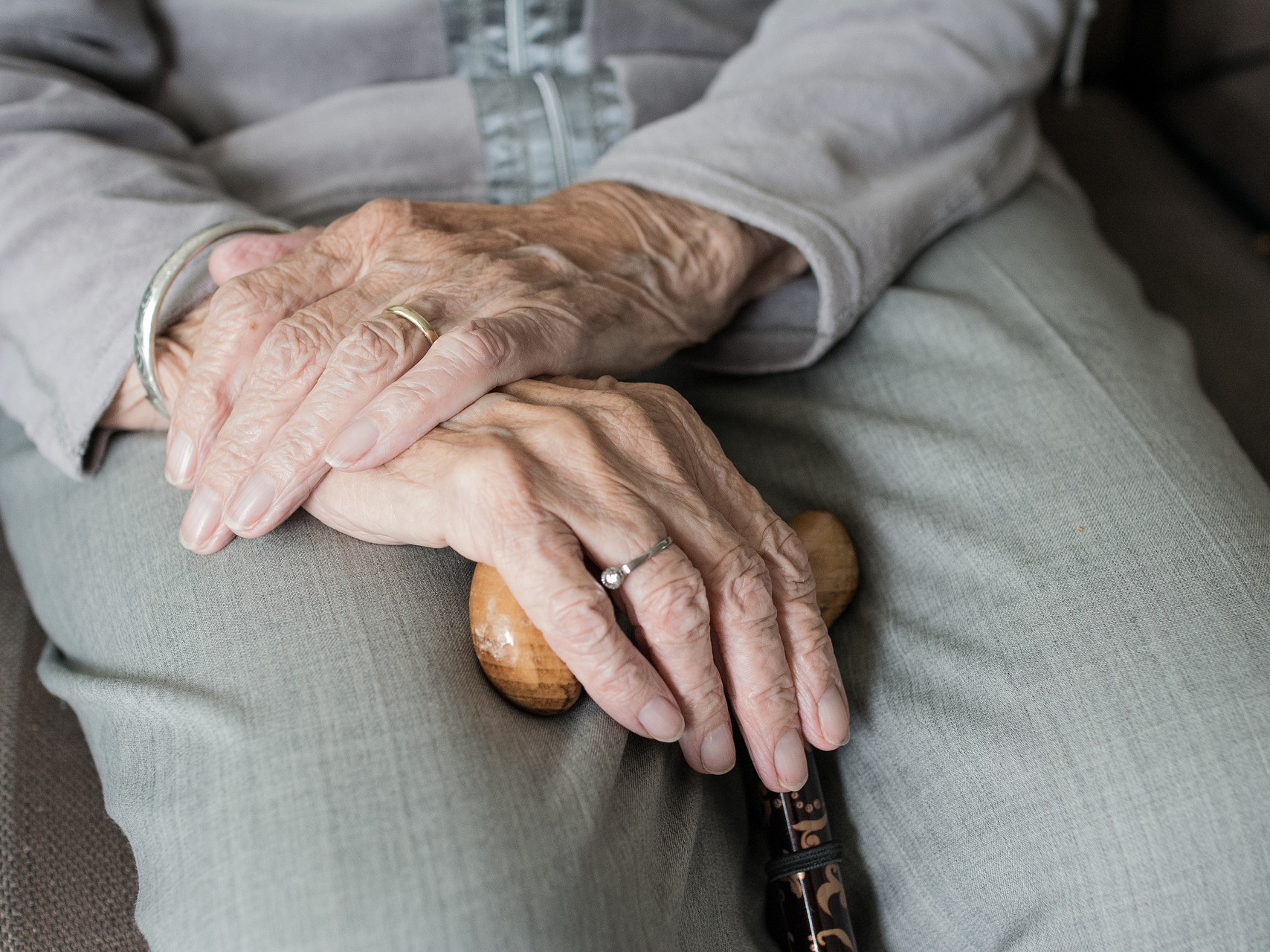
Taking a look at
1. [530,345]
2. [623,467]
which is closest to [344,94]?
[530,345]

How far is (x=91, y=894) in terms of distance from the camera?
660mm

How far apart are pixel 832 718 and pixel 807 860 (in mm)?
97

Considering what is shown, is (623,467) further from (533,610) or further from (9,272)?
(9,272)

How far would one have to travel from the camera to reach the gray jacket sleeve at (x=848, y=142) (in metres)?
0.80

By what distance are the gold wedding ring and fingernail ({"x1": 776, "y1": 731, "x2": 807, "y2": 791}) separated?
1.13 ft

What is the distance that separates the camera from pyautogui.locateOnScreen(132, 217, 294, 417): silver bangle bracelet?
66cm

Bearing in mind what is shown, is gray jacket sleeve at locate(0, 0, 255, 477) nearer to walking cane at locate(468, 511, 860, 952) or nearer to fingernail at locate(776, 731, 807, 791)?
walking cane at locate(468, 511, 860, 952)

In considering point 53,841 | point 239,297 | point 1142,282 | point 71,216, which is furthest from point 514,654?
point 1142,282

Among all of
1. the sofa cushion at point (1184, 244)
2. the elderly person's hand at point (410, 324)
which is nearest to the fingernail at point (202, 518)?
the elderly person's hand at point (410, 324)

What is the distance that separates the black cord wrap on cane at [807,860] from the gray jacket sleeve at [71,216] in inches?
22.9

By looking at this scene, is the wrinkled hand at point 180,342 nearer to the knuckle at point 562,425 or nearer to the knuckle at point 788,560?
the knuckle at point 562,425

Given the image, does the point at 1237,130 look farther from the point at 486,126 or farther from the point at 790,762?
the point at 790,762

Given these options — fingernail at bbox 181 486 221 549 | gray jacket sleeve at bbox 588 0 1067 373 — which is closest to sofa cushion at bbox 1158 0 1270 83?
gray jacket sleeve at bbox 588 0 1067 373

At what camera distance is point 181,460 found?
0.61 m
